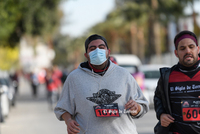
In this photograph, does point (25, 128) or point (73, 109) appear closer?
point (73, 109)

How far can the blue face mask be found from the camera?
3.94 m

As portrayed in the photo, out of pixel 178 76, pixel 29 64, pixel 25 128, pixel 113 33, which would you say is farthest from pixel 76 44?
pixel 178 76

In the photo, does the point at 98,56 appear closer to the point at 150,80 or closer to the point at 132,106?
the point at 132,106

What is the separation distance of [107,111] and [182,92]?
0.74m

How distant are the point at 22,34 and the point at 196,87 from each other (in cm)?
2711

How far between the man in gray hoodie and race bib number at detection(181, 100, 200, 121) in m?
0.35

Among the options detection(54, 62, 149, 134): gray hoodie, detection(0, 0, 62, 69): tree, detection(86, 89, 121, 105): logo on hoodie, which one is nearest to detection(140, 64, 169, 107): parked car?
detection(0, 0, 62, 69): tree

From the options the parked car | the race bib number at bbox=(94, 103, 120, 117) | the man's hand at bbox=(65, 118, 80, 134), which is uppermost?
the parked car

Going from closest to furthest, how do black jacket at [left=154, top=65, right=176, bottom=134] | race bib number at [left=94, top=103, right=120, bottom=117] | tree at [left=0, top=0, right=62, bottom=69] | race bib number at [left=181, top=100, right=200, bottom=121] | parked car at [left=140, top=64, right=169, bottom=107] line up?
race bib number at [left=94, top=103, right=120, bottom=117] → race bib number at [left=181, top=100, right=200, bottom=121] → black jacket at [left=154, top=65, right=176, bottom=134] → parked car at [left=140, top=64, right=169, bottom=107] → tree at [left=0, top=0, right=62, bottom=69]

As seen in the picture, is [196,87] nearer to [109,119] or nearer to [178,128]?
[178,128]

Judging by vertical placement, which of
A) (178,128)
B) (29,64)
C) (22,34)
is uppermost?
(29,64)

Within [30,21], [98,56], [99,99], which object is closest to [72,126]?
[99,99]

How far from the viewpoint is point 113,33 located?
2625 inches

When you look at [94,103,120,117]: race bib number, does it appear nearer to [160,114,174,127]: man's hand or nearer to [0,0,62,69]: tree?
[160,114,174,127]: man's hand
